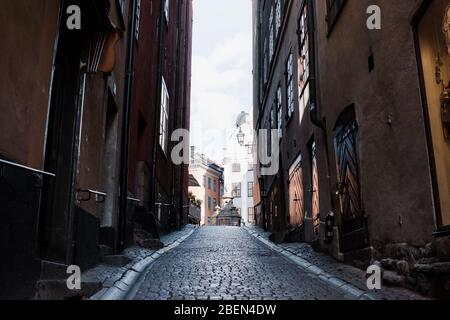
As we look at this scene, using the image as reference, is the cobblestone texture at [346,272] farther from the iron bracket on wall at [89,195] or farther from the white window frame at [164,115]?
the white window frame at [164,115]

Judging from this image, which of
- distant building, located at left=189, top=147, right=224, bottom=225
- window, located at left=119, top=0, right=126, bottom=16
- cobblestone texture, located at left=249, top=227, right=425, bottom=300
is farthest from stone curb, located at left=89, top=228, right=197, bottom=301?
distant building, located at left=189, top=147, right=224, bottom=225

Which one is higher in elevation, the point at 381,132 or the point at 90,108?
the point at 90,108

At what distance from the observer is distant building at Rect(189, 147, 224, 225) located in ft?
198

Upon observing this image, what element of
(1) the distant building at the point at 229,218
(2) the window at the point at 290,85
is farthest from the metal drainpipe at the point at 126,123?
(1) the distant building at the point at 229,218

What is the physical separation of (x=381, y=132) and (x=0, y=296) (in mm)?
4830

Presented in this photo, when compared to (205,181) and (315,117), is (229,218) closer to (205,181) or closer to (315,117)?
(205,181)

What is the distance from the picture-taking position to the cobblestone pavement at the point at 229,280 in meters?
5.32

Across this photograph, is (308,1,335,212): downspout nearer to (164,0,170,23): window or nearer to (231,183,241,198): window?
(164,0,170,23): window

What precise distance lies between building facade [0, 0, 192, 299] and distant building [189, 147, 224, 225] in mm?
49778

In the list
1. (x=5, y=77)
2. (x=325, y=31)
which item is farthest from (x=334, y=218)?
(x=5, y=77)

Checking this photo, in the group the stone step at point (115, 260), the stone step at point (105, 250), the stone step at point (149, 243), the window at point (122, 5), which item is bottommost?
the stone step at point (115, 260)

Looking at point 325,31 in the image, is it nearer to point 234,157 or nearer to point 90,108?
point 90,108

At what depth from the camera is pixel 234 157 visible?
64.6 m

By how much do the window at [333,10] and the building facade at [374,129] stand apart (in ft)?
0.10
